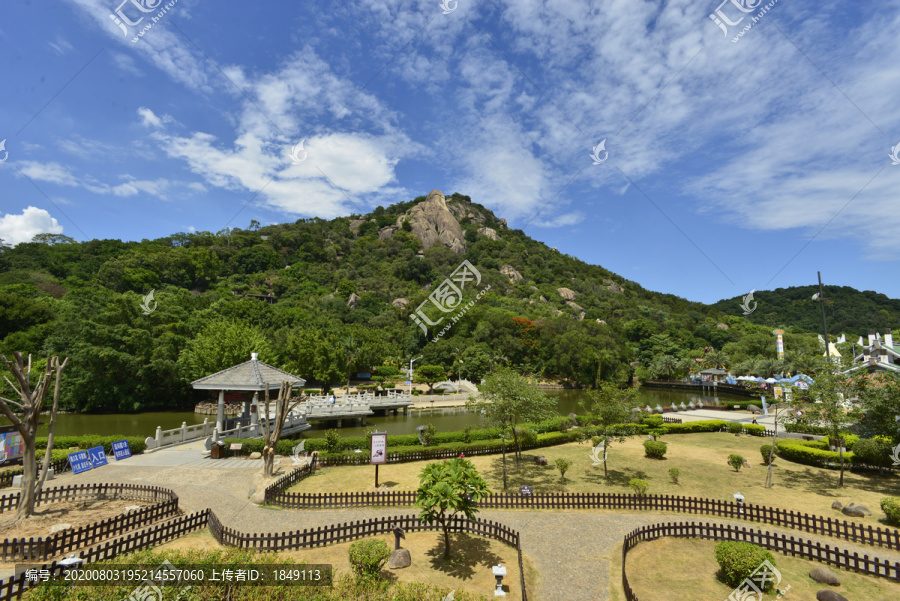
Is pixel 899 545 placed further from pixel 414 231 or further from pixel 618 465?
pixel 414 231

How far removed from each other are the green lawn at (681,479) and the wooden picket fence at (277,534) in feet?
16.3

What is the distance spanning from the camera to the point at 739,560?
31.2 feet

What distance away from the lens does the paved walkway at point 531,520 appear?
1010 cm

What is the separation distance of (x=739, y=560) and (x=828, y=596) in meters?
1.61

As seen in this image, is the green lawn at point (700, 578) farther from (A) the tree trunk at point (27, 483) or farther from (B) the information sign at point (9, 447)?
(B) the information sign at point (9, 447)

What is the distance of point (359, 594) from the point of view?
317 inches

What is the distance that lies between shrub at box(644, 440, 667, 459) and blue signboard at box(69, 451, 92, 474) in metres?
27.1

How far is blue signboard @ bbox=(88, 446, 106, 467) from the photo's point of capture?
1835 cm

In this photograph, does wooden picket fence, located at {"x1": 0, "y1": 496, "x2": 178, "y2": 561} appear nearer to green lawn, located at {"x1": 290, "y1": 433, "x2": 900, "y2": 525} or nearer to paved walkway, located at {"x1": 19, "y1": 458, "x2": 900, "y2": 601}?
paved walkway, located at {"x1": 19, "y1": 458, "x2": 900, "y2": 601}

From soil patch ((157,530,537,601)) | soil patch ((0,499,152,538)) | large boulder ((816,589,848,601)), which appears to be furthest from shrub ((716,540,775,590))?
soil patch ((0,499,152,538))

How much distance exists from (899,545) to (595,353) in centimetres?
5841

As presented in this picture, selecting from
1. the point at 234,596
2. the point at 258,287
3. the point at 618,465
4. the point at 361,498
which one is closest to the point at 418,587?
the point at 234,596

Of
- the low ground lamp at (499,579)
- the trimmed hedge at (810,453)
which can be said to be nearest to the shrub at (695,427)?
the trimmed hedge at (810,453)

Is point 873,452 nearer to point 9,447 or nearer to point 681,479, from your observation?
point 681,479
